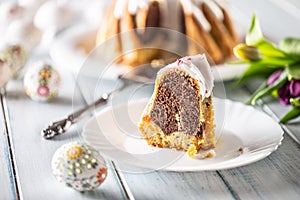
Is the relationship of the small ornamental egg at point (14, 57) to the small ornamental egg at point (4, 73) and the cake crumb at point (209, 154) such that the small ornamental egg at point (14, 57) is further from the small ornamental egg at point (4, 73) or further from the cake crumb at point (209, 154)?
the cake crumb at point (209, 154)

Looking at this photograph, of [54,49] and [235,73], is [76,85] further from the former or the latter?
[235,73]

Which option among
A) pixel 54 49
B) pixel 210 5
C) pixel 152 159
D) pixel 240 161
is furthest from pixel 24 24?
pixel 240 161

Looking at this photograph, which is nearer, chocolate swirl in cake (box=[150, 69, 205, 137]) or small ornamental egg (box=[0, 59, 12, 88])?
chocolate swirl in cake (box=[150, 69, 205, 137])

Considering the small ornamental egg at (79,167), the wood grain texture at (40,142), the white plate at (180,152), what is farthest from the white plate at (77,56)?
the small ornamental egg at (79,167)

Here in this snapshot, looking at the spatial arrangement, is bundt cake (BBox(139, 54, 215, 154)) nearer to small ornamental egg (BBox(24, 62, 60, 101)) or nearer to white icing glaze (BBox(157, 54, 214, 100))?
white icing glaze (BBox(157, 54, 214, 100))

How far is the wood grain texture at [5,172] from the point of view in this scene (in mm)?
1096

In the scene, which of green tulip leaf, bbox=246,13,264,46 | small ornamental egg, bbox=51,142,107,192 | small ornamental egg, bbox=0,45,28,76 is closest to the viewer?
small ornamental egg, bbox=51,142,107,192

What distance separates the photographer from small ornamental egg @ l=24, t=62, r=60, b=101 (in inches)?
55.0

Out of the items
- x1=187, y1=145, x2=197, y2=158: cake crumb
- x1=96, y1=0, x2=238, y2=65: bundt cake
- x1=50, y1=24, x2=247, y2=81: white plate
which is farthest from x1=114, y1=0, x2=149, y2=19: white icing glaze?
x1=187, y1=145, x2=197, y2=158: cake crumb

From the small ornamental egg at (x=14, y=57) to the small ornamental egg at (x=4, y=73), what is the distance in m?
0.02

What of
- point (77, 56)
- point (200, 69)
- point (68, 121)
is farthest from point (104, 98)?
point (200, 69)

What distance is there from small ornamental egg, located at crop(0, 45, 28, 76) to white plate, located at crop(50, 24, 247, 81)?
0.08 m

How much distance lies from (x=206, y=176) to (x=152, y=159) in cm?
10

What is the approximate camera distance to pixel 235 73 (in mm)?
1479
